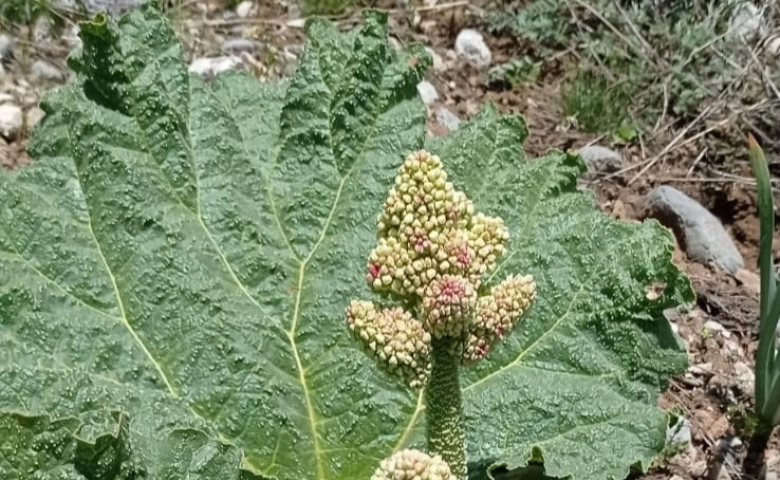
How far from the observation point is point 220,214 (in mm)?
2584

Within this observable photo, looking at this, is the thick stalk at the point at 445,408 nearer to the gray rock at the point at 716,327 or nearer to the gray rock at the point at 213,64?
the gray rock at the point at 716,327

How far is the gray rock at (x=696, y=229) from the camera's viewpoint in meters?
3.96

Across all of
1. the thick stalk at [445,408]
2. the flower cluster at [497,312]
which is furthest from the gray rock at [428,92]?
the flower cluster at [497,312]

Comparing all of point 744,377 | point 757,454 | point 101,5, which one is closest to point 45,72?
point 101,5

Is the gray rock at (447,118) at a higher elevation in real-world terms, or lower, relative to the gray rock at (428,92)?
lower

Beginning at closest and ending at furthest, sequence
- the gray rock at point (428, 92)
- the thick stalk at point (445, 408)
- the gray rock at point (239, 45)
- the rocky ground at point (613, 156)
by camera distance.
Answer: the thick stalk at point (445, 408) → the rocky ground at point (613, 156) → the gray rock at point (428, 92) → the gray rock at point (239, 45)

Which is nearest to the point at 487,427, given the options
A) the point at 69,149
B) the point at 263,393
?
the point at 263,393

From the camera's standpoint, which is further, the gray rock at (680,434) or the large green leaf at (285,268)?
the gray rock at (680,434)

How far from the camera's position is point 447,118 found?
172 inches

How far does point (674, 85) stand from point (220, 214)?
8.62 ft

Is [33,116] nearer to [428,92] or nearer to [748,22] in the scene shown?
[428,92]

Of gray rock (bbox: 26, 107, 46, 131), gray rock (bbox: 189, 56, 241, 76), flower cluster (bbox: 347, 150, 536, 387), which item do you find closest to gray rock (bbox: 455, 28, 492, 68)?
gray rock (bbox: 189, 56, 241, 76)

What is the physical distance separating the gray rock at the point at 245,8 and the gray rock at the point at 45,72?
2.84ft

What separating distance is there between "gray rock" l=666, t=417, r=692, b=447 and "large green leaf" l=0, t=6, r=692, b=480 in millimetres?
855
